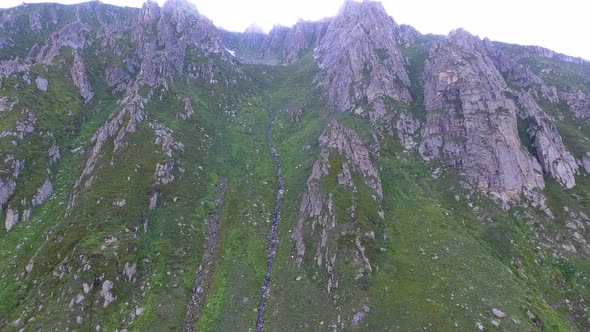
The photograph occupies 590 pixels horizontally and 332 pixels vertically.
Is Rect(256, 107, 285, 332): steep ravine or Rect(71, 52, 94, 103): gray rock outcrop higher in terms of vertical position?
Rect(71, 52, 94, 103): gray rock outcrop

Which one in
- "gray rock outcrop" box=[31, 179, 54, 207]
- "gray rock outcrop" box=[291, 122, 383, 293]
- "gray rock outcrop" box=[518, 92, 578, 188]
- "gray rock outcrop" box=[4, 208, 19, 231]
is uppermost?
"gray rock outcrop" box=[518, 92, 578, 188]

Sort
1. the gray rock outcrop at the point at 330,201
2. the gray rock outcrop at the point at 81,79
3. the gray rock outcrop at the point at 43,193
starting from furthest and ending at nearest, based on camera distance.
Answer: the gray rock outcrop at the point at 81,79 → the gray rock outcrop at the point at 43,193 → the gray rock outcrop at the point at 330,201

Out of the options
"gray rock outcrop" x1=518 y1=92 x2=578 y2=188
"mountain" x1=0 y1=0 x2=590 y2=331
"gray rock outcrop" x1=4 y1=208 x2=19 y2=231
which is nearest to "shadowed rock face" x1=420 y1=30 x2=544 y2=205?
"mountain" x1=0 y1=0 x2=590 y2=331

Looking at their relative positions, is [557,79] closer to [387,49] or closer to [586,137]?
[586,137]

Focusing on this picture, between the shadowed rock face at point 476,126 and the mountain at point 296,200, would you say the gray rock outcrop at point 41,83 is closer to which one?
the mountain at point 296,200

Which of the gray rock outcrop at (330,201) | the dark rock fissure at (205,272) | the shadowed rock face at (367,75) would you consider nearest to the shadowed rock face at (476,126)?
the shadowed rock face at (367,75)

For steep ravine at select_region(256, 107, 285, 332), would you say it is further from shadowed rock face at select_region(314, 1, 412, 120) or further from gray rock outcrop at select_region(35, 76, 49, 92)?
gray rock outcrop at select_region(35, 76, 49, 92)
